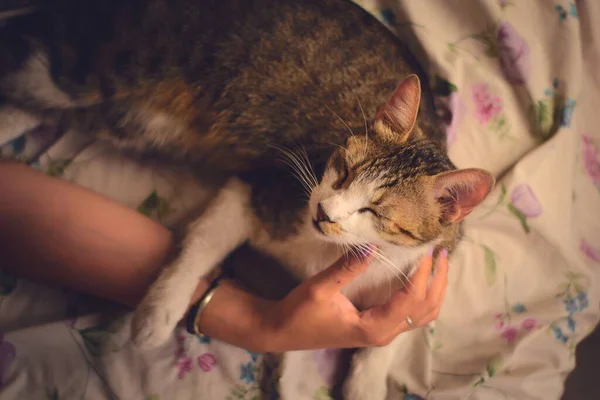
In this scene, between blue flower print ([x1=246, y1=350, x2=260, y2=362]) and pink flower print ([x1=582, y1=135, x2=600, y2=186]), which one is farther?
pink flower print ([x1=582, y1=135, x2=600, y2=186])

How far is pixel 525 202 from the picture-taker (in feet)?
3.26

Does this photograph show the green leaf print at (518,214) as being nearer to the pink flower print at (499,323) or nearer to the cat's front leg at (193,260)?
the pink flower print at (499,323)

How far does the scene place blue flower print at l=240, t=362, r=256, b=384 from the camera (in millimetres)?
815

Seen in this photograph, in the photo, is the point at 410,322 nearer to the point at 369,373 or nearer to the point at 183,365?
the point at 369,373

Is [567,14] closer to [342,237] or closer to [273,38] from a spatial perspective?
[273,38]

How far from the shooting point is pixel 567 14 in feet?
3.27

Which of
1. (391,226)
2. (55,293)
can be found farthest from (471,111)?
(55,293)

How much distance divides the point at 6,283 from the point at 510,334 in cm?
104

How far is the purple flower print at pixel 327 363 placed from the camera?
84 centimetres

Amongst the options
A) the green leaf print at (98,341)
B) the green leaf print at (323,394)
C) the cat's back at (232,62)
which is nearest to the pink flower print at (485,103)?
the cat's back at (232,62)

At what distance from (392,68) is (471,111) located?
0.89ft

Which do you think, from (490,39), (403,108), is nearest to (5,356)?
(403,108)

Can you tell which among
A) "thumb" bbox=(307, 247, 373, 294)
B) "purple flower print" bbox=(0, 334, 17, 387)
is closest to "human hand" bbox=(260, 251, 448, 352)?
"thumb" bbox=(307, 247, 373, 294)

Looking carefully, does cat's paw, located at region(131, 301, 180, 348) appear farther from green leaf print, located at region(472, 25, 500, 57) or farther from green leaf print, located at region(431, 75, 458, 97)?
green leaf print, located at region(472, 25, 500, 57)
